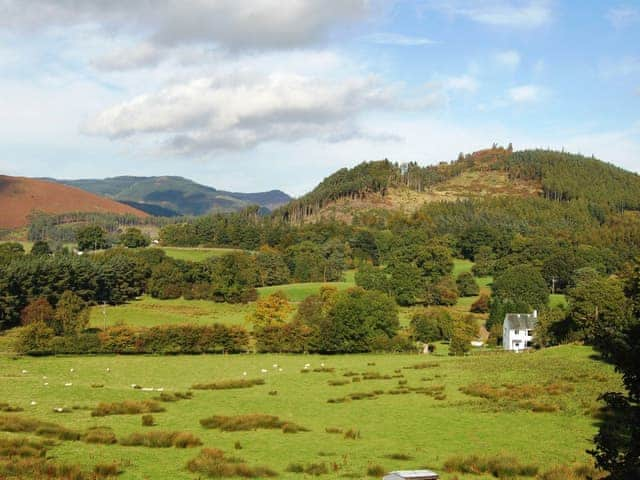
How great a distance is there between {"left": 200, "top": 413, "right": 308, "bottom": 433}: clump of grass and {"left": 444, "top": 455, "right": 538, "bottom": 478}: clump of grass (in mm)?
9874

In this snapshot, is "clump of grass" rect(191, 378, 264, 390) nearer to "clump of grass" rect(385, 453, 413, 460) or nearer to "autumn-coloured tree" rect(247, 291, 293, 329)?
"clump of grass" rect(385, 453, 413, 460)

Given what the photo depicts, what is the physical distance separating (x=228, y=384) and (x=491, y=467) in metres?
28.8

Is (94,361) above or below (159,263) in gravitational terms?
→ below

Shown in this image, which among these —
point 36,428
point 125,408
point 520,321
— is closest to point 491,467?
point 36,428

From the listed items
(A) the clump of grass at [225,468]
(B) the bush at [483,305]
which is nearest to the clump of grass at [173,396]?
(A) the clump of grass at [225,468]

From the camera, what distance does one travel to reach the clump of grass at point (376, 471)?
931 inches

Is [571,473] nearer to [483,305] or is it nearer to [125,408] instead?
[125,408]

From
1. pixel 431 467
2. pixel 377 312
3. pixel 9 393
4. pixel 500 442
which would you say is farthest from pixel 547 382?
pixel 9 393

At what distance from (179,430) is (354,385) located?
2037 cm

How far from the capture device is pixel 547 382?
47594 millimetres

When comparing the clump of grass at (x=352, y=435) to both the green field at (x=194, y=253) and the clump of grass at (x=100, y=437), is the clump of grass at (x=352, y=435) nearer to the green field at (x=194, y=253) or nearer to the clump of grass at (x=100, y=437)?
the clump of grass at (x=100, y=437)

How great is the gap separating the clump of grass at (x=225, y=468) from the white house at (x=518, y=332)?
2476 inches

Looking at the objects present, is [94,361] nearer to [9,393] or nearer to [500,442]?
[9,393]

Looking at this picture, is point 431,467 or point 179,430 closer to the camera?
point 431,467
